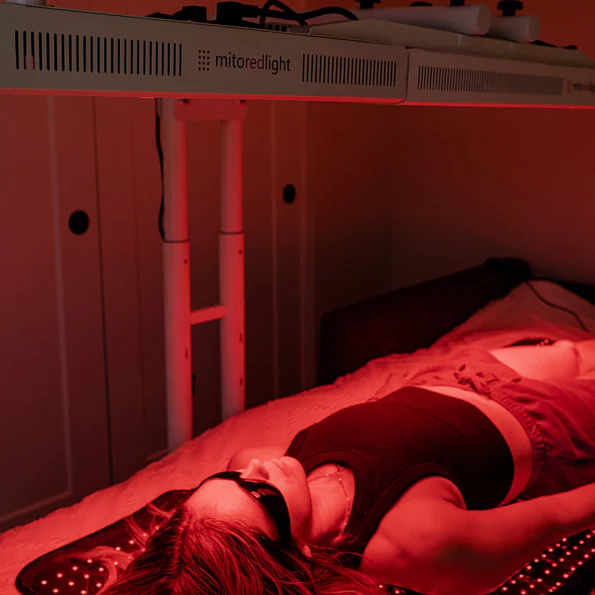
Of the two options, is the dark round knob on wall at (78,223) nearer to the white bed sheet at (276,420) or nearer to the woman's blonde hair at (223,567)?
the white bed sheet at (276,420)

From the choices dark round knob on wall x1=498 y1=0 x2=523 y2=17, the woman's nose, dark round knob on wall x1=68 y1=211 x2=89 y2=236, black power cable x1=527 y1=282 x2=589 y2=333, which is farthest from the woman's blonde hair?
black power cable x1=527 y1=282 x2=589 y2=333

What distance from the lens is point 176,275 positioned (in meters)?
1.79

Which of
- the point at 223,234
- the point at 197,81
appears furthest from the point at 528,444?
the point at 197,81

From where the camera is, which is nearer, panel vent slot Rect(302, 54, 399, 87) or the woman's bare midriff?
panel vent slot Rect(302, 54, 399, 87)

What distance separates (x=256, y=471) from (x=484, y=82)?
0.74 m

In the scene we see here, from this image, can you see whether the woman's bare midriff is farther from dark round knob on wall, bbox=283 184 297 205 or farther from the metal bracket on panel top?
dark round knob on wall, bbox=283 184 297 205

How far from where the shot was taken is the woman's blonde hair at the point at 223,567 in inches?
44.0

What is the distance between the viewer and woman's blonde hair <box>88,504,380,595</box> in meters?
1.12

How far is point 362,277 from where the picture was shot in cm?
333

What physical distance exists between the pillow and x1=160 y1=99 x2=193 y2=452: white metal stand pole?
0.56 m

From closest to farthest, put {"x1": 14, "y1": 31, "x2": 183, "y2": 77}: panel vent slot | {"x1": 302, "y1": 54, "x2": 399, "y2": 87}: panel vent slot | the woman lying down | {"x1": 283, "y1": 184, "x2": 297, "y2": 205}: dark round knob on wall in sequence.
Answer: {"x1": 14, "y1": 31, "x2": 183, "y2": 77}: panel vent slot → {"x1": 302, "y1": 54, "x2": 399, "y2": 87}: panel vent slot → the woman lying down → {"x1": 283, "y1": 184, "x2": 297, "y2": 205}: dark round knob on wall

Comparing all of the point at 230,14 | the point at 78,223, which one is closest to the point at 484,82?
the point at 230,14

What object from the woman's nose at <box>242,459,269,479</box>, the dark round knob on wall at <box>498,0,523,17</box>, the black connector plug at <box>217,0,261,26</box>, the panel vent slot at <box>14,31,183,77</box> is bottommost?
the woman's nose at <box>242,459,269,479</box>

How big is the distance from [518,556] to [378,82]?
2.66ft
